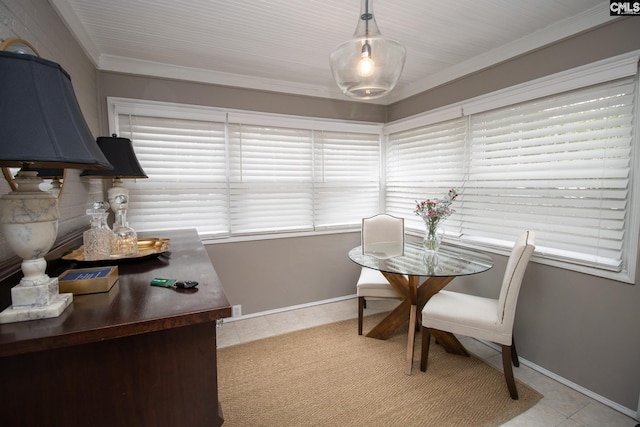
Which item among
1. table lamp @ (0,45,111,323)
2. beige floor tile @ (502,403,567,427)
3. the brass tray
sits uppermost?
table lamp @ (0,45,111,323)

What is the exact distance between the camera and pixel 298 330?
2902 mm

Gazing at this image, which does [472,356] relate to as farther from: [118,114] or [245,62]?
[118,114]

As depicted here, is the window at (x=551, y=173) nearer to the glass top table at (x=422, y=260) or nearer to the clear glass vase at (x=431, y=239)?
the glass top table at (x=422, y=260)

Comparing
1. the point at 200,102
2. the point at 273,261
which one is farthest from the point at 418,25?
the point at 273,261

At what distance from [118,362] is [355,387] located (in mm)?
1665

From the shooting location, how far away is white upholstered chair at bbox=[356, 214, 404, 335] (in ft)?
8.87

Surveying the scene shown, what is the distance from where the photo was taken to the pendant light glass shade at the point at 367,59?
145 cm

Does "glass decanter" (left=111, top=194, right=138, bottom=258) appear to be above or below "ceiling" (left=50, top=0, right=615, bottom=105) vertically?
below

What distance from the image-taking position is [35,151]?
687 millimetres

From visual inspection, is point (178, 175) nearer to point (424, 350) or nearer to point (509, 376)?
point (424, 350)

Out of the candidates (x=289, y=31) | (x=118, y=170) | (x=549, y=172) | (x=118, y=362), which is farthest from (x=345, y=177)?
(x=118, y=362)

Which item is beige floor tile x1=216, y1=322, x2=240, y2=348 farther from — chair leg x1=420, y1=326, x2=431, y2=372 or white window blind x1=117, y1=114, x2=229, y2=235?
chair leg x1=420, y1=326, x2=431, y2=372

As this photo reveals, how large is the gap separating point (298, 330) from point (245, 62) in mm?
2527

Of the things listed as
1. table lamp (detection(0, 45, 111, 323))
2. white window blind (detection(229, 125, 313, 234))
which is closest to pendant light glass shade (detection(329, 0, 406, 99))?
table lamp (detection(0, 45, 111, 323))
